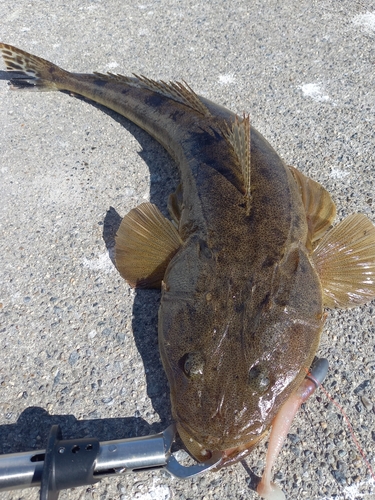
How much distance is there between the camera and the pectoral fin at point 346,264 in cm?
259

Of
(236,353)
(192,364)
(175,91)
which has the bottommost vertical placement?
(192,364)

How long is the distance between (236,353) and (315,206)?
4.68 feet

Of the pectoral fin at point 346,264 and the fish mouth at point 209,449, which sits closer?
the fish mouth at point 209,449

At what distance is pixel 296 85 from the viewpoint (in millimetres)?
4195

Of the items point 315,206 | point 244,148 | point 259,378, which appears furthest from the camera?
point 315,206

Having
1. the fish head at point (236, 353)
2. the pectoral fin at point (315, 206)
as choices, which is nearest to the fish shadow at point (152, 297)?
the fish head at point (236, 353)

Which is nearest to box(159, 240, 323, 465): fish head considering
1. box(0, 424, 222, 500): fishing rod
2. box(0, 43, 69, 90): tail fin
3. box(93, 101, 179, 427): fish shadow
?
box(0, 424, 222, 500): fishing rod

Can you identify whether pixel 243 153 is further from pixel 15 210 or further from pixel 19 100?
pixel 19 100

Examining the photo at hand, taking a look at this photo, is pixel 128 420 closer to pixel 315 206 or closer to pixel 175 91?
pixel 315 206

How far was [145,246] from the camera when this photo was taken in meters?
2.86

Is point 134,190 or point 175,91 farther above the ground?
point 175,91

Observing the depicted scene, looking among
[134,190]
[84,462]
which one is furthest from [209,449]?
[134,190]

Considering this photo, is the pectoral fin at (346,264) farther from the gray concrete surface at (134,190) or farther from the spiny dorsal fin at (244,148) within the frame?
the spiny dorsal fin at (244,148)

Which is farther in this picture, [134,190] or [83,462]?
[134,190]
